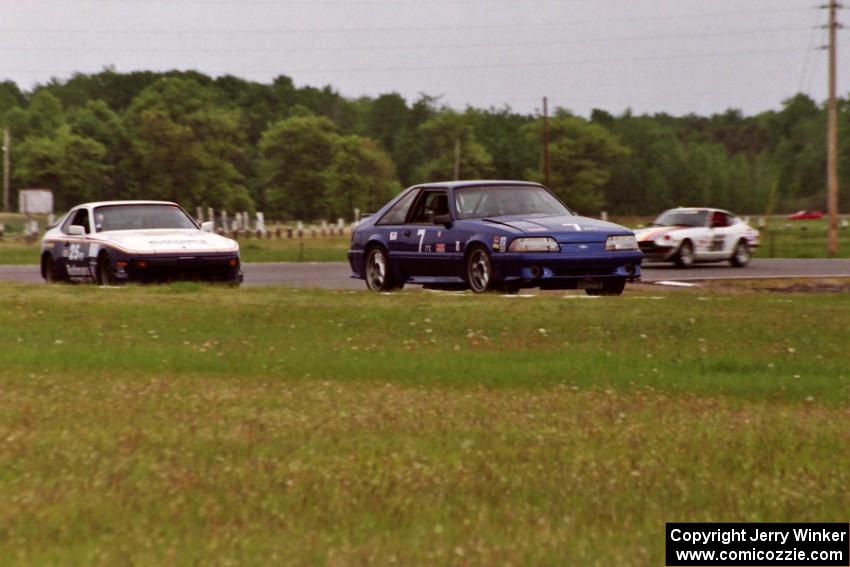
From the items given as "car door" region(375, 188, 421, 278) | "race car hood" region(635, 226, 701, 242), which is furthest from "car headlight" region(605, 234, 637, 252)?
"race car hood" region(635, 226, 701, 242)

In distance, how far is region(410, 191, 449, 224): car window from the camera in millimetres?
17734

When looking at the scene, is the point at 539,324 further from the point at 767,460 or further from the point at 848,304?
the point at 767,460

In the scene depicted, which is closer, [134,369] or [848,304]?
[134,369]

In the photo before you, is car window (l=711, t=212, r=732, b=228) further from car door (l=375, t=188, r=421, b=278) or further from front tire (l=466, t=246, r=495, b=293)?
front tire (l=466, t=246, r=495, b=293)

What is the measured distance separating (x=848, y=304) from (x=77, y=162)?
92203mm

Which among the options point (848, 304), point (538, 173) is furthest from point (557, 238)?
point (538, 173)

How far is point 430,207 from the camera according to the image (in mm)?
17984

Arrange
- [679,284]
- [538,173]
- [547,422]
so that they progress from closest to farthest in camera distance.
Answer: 1. [547,422]
2. [679,284]
3. [538,173]

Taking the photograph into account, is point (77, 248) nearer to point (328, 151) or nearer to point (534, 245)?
point (534, 245)

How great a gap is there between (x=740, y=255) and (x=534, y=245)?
15.4 metres

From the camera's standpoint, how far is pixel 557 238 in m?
16.2

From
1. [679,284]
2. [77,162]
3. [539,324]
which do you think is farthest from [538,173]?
[539,324]

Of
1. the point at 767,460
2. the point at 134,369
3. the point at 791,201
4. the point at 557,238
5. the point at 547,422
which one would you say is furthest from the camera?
the point at 791,201

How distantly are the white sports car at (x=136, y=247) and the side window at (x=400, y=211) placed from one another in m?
1.95
